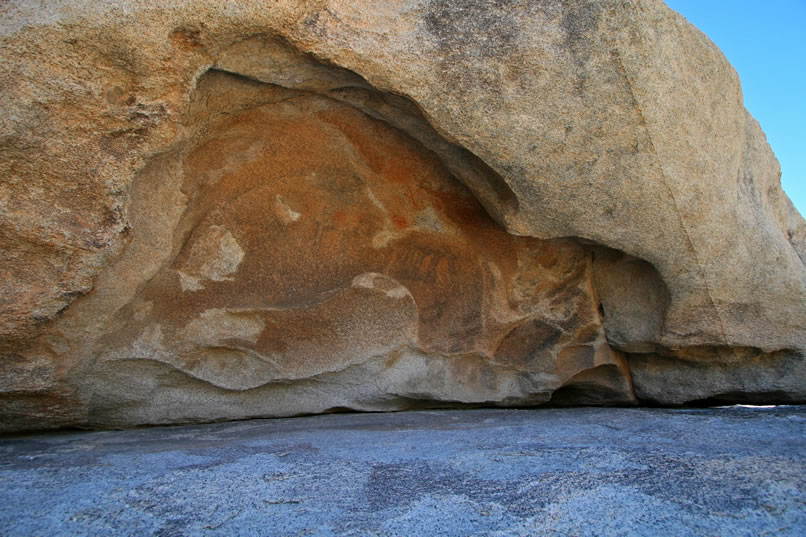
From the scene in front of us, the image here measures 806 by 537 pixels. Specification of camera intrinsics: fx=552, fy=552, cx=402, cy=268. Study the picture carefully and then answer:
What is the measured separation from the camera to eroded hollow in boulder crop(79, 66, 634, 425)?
2021 millimetres

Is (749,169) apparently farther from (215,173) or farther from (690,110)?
(215,173)

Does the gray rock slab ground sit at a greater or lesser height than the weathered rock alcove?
lesser

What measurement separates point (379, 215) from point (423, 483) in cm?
125

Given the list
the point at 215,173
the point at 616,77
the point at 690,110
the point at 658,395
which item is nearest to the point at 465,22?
the point at 616,77

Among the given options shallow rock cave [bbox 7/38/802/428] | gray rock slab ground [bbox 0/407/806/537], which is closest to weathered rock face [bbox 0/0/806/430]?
shallow rock cave [bbox 7/38/802/428]

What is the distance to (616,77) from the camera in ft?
5.67

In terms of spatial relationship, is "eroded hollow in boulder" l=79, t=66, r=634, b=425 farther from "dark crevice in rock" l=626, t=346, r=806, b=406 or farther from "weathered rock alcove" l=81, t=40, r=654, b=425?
"dark crevice in rock" l=626, t=346, r=806, b=406

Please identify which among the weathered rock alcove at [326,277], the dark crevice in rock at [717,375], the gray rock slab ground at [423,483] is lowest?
the gray rock slab ground at [423,483]

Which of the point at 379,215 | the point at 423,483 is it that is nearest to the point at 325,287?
the point at 379,215

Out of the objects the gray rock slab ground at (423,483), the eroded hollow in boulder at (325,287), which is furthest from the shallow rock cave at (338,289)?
the gray rock slab ground at (423,483)

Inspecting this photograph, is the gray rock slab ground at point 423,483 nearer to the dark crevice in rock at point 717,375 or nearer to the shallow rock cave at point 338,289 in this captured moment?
the shallow rock cave at point 338,289

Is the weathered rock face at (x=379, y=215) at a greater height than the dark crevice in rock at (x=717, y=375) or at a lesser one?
greater

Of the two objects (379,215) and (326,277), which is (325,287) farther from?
(379,215)

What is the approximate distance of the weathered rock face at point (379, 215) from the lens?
5.17 ft
